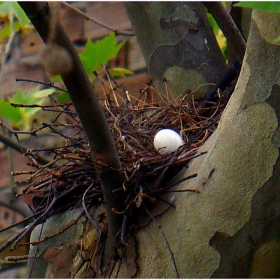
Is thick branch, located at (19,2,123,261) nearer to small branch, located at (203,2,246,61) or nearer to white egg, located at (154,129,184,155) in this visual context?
white egg, located at (154,129,184,155)

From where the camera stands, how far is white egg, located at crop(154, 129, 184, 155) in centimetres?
111

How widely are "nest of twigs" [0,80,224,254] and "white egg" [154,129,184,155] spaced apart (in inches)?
0.6

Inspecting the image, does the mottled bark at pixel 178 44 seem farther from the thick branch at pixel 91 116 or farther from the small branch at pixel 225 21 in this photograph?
the thick branch at pixel 91 116

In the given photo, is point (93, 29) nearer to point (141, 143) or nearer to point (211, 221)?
point (141, 143)

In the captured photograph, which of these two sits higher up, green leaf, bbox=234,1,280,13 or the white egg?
the white egg

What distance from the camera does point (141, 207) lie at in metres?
0.96

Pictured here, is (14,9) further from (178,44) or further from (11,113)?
(178,44)

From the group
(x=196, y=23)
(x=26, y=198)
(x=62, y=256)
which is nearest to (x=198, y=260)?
(x=62, y=256)

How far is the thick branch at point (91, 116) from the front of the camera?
0.59 metres

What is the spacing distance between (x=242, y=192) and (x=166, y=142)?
34cm

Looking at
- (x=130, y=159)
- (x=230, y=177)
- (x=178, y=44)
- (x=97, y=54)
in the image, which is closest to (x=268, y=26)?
(x=230, y=177)

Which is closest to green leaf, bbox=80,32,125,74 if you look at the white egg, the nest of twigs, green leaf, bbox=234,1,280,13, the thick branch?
the nest of twigs

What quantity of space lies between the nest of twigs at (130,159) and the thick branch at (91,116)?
0.03m

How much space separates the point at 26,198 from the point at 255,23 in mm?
1318
